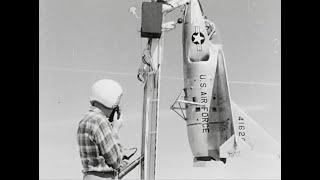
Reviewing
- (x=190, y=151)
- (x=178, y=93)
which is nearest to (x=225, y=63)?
(x=178, y=93)

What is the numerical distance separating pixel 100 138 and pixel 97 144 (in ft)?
0.18

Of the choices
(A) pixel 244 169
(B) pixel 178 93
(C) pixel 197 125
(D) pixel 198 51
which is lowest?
(A) pixel 244 169

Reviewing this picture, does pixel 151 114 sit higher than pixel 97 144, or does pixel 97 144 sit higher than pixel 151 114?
pixel 151 114

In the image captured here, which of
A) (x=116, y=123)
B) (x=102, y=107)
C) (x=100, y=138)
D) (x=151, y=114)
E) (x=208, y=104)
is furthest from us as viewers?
(x=208, y=104)

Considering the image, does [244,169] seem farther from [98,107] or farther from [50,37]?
[50,37]

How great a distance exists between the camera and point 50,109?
13.9ft

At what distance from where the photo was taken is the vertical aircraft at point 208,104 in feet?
14.8

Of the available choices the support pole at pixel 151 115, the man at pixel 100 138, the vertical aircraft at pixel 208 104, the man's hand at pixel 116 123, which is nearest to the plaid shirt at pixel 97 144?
the man at pixel 100 138

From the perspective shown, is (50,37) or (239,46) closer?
(50,37)

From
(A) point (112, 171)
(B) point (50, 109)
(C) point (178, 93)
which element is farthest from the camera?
(C) point (178, 93)

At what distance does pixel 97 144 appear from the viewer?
3736 mm

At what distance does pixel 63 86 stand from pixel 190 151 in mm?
1254

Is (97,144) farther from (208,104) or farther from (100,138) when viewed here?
(208,104)

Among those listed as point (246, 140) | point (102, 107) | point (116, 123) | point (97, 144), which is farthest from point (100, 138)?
point (246, 140)
